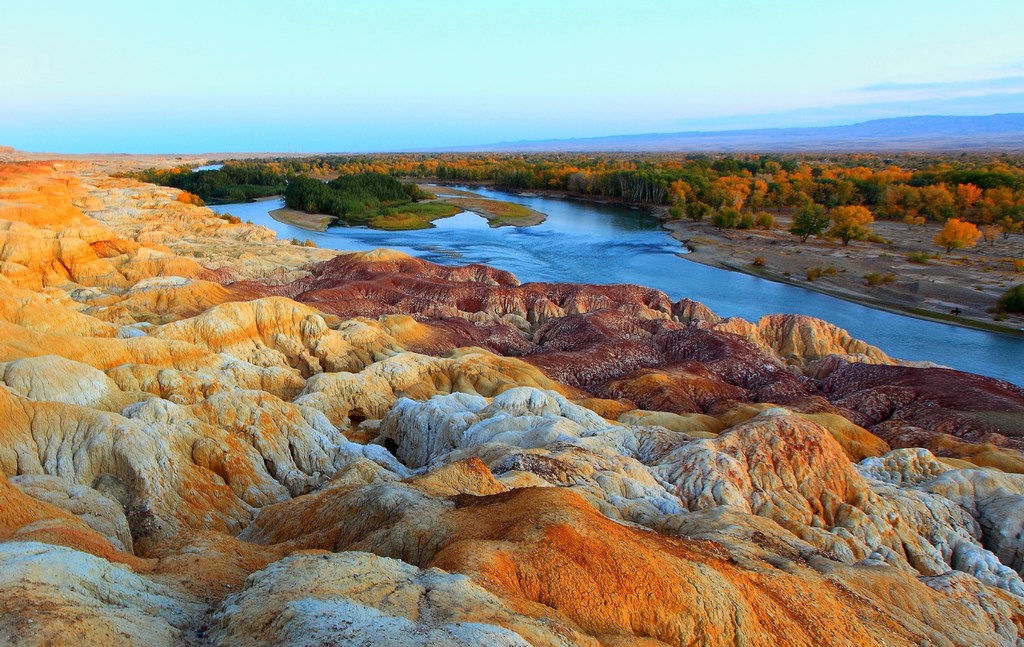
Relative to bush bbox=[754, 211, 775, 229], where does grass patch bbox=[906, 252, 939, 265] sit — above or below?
below

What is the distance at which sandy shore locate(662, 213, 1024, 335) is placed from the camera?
55188 millimetres

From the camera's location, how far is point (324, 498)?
13852mm

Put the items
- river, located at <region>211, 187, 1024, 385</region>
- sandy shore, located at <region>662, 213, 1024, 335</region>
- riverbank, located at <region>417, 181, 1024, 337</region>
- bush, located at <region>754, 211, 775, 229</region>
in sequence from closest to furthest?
river, located at <region>211, 187, 1024, 385</region> < riverbank, located at <region>417, 181, 1024, 337</region> < sandy shore, located at <region>662, 213, 1024, 335</region> < bush, located at <region>754, 211, 775, 229</region>

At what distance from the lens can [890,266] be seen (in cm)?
6719

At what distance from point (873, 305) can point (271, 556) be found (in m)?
57.6

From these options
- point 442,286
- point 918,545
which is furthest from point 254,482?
point 442,286

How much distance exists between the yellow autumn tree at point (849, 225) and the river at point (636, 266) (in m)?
18.2

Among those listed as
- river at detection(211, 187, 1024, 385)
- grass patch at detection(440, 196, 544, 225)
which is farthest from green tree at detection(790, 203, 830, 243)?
grass patch at detection(440, 196, 544, 225)

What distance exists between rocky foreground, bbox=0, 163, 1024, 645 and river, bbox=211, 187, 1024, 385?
14.2 metres

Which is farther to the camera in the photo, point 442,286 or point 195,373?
point 442,286

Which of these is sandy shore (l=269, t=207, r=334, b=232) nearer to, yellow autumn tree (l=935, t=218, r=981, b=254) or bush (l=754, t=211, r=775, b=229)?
bush (l=754, t=211, r=775, b=229)

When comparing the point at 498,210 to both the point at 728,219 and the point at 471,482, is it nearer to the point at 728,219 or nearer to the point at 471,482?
the point at 728,219

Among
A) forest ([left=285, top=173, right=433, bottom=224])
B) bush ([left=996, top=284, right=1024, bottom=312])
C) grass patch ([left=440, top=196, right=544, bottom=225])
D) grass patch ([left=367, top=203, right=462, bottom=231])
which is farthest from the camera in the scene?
forest ([left=285, top=173, right=433, bottom=224])

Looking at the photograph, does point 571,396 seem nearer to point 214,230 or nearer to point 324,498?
point 324,498
